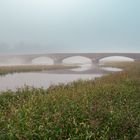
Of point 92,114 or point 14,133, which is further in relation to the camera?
point 92,114

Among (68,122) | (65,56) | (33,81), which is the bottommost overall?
(33,81)

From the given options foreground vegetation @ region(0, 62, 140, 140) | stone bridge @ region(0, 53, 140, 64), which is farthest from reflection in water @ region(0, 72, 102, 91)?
stone bridge @ region(0, 53, 140, 64)

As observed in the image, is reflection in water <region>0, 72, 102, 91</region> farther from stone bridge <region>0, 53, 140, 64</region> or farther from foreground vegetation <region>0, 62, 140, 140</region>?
stone bridge <region>0, 53, 140, 64</region>

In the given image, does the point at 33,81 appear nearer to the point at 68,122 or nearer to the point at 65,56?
the point at 68,122

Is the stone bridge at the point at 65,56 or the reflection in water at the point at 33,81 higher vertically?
the stone bridge at the point at 65,56

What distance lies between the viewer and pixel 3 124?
46.5 ft

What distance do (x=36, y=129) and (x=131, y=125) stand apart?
3.95 m

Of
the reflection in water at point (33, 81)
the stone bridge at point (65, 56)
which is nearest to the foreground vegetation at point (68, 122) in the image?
the reflection in water at point (33, 81)

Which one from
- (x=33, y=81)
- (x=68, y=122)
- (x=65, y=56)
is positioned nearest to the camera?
(x=68, y=122)

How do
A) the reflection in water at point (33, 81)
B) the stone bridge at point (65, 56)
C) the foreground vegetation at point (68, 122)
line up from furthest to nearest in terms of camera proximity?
1. the stone bridge at point (65, 56)
2. the reflection in water at point (33, 81)
3. the foreground vegetation at point (68, 122)

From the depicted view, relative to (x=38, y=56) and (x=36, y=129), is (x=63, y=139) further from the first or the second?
(x=38, y=56)

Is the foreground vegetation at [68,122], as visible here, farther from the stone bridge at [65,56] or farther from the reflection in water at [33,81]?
the stone bridge at [65,56]

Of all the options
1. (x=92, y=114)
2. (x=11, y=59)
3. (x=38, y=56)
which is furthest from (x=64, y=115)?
(x=11, y=59)

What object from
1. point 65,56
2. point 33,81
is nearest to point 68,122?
point 33,81
